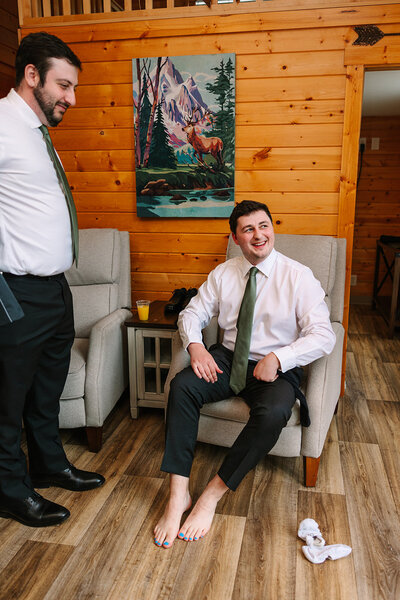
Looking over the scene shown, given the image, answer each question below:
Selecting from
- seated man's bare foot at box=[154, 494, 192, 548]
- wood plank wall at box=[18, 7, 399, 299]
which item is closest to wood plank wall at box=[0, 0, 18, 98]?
wood plank wall at box=[18, 7, 399, 299]

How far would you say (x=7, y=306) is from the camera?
5.19 ft

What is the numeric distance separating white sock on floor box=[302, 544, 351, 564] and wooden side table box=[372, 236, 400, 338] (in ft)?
8.96

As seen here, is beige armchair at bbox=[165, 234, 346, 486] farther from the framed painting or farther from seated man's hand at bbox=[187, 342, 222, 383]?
the framed painting

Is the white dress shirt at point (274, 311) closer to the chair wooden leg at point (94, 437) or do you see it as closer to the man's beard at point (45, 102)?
the chair wooden leg at point (94, 437)

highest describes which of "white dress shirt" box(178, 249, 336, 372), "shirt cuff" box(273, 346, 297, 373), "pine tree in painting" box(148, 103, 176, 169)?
"pine tree in painting" box(148, 103, 176, 169)

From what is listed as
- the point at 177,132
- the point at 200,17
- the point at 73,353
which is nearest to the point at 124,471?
the point at 73,353

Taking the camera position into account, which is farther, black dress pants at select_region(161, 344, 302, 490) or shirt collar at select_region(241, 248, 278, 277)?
shirt collar at select_region(241, 248, 278, 277)

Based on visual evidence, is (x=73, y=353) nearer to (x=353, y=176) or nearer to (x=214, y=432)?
(x=214, y=432)

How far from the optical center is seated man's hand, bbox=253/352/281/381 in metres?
1.86

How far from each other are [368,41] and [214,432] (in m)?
2.10

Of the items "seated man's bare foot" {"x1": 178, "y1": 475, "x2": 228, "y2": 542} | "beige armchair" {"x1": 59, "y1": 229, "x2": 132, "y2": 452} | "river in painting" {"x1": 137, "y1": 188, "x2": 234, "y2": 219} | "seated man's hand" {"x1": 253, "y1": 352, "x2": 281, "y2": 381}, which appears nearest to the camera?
"seated man's bare foot" {"x1": 178, "y1": 475, "x2": 228, "y2": 542}

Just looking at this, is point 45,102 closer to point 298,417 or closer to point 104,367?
point 104,367

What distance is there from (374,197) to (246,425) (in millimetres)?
4178

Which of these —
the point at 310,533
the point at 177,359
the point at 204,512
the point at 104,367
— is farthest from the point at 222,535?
the point at 104,367
